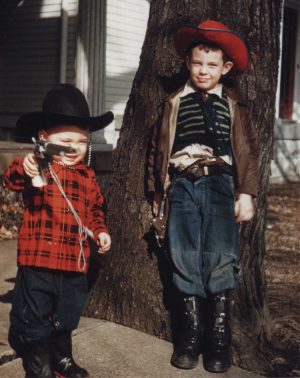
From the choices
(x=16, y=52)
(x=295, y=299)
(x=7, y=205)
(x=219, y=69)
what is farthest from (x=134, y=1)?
(x=219, y=69)

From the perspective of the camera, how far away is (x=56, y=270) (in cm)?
319

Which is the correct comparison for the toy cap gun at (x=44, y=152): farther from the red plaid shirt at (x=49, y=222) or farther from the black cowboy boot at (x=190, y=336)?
the black cowboy boot at (x=190, y=336)

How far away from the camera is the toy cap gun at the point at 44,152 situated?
278 centimetres

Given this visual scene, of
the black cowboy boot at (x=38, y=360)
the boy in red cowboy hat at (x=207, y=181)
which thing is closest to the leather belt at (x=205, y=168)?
the boy in red cowboy hat at (x=207, y=181)

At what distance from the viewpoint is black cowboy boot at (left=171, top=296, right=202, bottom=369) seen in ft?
11.2

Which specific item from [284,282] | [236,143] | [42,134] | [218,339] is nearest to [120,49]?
[284,282]

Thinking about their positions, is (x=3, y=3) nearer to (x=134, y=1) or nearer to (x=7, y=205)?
(x=134, y=1)

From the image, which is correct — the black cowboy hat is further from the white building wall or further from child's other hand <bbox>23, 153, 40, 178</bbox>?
the white building wall

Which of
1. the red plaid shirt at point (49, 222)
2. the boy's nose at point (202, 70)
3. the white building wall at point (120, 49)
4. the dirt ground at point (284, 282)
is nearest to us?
the red plaid shirt at point (49, 222)

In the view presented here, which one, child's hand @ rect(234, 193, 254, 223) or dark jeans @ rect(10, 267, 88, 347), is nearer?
dark jeans @ rect(10, 267, 88, 347)

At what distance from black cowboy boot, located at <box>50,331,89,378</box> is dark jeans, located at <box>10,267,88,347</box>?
0.07m

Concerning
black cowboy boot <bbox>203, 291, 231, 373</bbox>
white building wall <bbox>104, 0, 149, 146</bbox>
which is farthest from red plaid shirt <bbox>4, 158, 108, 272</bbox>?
white building wall <bbox>104, 0, 149, 146</bbox>

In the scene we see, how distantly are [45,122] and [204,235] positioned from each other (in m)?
1.00

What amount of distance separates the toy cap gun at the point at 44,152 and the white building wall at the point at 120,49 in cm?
665
